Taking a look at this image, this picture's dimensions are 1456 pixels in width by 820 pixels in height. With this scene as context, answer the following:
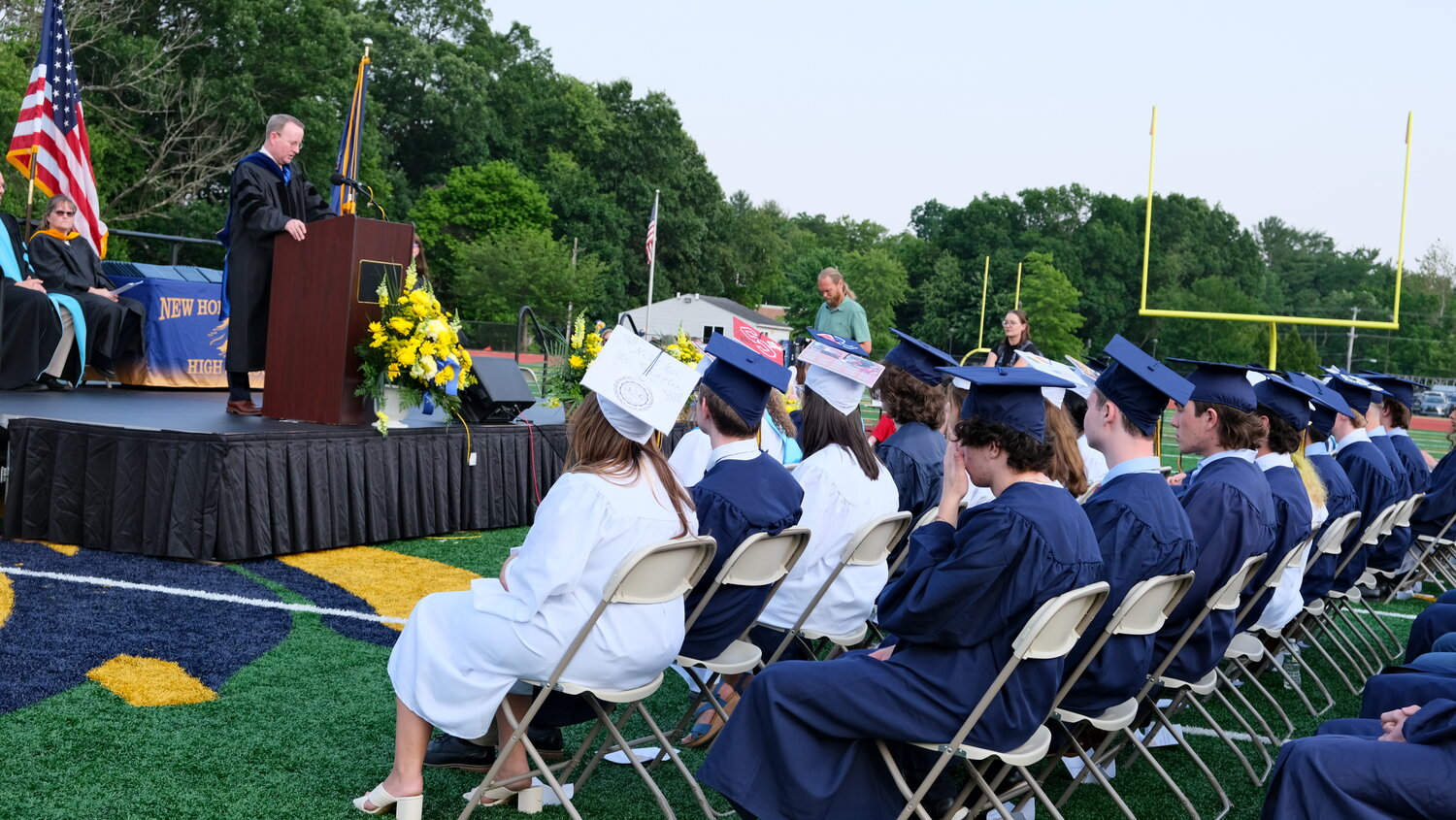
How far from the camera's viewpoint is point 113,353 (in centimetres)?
972

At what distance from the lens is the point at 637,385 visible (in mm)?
3322

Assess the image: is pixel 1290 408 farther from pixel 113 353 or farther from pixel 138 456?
pixel 113 353

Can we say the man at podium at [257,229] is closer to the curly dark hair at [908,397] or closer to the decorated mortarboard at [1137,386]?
the curly dark hair at [908,397]

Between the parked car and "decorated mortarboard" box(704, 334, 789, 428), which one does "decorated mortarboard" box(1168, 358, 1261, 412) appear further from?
the parked car

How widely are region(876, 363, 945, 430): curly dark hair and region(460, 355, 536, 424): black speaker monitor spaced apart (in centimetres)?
368

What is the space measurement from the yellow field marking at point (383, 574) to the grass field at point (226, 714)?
0.13 ft

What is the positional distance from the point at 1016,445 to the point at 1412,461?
5.89 m

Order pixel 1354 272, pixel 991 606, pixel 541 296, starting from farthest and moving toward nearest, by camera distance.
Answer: pixel 541 296 → pixel 1354 272 → pixel 991 606

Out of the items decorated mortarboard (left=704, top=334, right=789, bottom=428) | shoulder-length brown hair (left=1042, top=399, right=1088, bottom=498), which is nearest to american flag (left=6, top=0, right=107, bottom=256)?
decorated mortarboard (left=704, top=334, right=789, bottom=428)

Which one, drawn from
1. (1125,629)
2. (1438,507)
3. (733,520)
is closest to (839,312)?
(1438,507)

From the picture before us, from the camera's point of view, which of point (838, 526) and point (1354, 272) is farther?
point (1354, 272)

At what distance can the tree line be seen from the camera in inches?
1136

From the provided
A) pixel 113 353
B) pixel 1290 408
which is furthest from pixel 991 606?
pixel 113 353

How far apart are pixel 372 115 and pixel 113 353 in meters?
34.7
